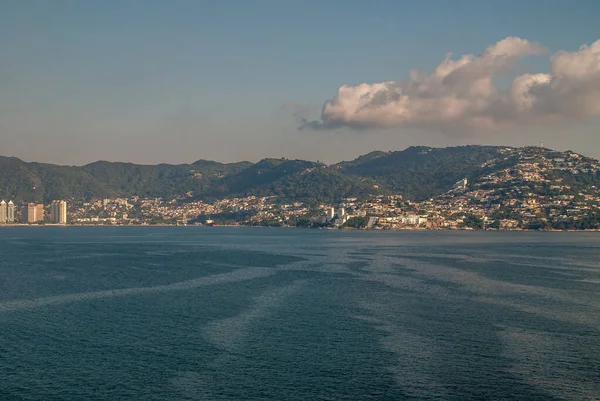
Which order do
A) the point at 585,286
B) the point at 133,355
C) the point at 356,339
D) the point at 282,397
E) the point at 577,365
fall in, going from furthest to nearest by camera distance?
the point at 585,286 < the point at 356,339 < the point at 133,355 < the point at 577,365 < the point at 282,397

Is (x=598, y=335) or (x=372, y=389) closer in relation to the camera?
(x=372, y=389)

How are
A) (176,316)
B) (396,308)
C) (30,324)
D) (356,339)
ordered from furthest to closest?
(396,308), (176,316), (30,324), (356,339)

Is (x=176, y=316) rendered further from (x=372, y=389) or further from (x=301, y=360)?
(x=372, y=389)

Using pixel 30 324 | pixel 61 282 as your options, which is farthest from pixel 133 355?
pixel 61 282

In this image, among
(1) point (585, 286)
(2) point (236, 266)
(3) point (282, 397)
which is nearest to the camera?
(3) point (282, 397)

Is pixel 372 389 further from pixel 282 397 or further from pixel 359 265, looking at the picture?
pixel 359 265

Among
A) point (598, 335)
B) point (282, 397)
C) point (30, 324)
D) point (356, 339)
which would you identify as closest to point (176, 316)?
point (30, 324)
